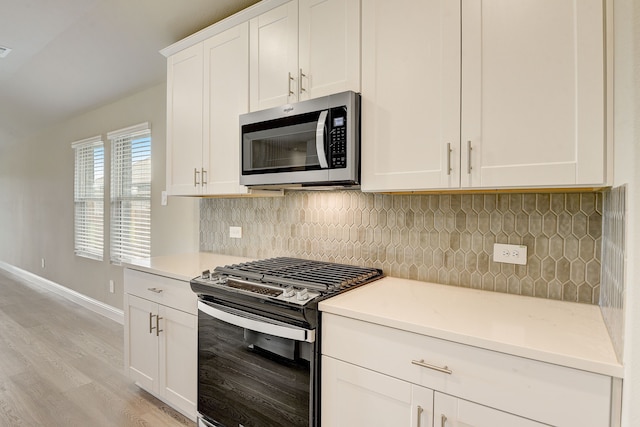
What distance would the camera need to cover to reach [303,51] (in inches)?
72.3

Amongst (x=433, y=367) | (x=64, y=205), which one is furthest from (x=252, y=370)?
(x=64, y=205)

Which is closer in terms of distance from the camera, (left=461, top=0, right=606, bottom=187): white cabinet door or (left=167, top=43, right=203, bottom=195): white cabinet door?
(left=461, top=0, right=606, bottom=187): white cabinet door

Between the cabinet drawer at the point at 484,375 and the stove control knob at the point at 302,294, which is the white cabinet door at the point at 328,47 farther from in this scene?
the cabinet drawer at the point at 484,375

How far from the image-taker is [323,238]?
2213 millimetres

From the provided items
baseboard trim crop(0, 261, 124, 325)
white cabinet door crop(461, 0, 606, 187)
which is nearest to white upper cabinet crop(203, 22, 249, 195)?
white cabinet door crop(461, 0, 606, 187)

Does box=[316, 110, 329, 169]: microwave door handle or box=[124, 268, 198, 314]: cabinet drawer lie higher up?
box=[316, 110, 329, 169]: microwave door handle

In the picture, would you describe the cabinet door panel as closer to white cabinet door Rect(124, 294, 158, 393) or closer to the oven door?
the oven door

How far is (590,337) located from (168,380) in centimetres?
220

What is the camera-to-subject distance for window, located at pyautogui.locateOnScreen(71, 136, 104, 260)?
421cm

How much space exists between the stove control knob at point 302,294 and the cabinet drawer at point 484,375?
170mm

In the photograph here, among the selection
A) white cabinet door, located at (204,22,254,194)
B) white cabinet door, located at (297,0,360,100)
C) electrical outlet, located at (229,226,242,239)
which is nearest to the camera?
white cabinet door, located at (297,0,360,100)

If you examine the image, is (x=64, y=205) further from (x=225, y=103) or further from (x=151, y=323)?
(x=225, y=103)

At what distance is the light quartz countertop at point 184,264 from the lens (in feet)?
6.88

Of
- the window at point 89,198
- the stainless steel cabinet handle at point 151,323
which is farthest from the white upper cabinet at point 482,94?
the window at point 89,198
